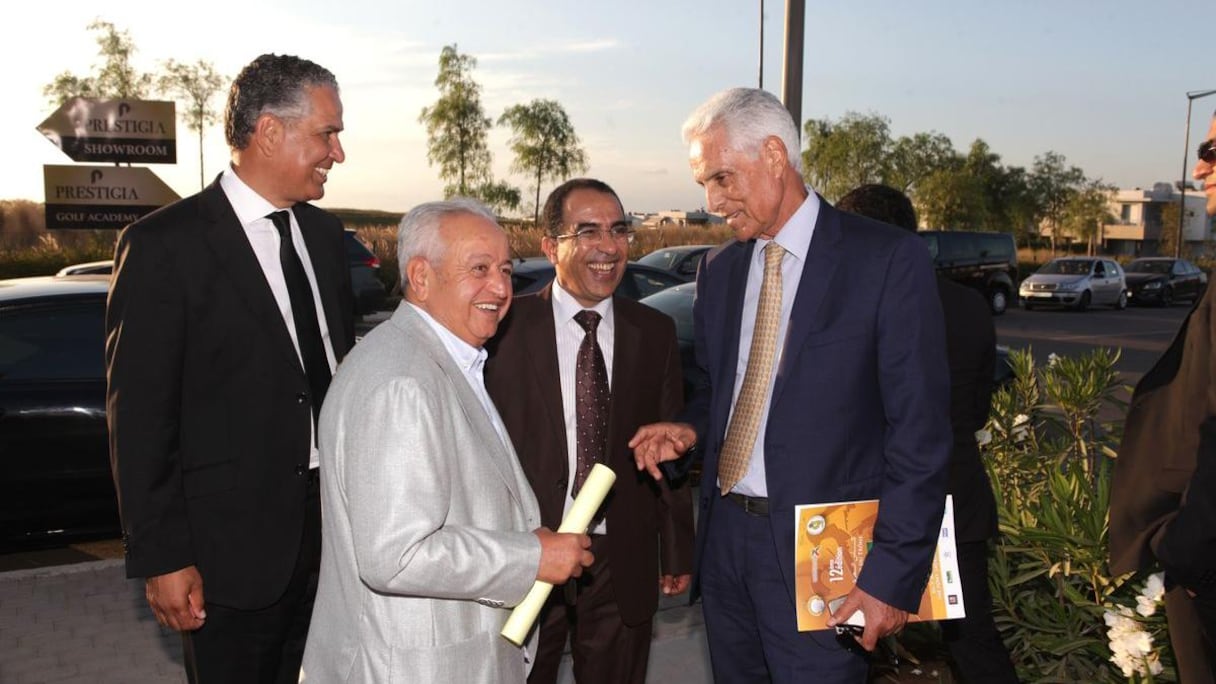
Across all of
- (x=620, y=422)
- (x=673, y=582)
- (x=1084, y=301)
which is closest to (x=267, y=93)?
(x=620, y=422)

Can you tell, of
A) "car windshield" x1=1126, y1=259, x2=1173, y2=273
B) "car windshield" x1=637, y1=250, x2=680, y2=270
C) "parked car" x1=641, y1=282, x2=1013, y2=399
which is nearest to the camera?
"parked car" x1=641, y1=282, x2=1013, y2=399

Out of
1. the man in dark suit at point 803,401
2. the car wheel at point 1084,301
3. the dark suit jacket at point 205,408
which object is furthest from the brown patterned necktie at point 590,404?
the car wheel at point 1084,301

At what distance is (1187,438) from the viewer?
2.32m

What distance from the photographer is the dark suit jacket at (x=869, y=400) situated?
2.50 metres

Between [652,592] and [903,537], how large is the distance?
3.86ft

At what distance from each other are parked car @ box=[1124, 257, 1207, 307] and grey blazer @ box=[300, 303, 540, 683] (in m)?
34.0

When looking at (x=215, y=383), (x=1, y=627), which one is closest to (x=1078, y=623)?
(x=215, y=383)

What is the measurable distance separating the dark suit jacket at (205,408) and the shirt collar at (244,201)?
0.03m

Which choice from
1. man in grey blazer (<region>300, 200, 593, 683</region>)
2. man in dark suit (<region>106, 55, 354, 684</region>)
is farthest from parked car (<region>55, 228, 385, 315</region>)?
man in grey blazer (<region>300, 200, 593, 683</region>)

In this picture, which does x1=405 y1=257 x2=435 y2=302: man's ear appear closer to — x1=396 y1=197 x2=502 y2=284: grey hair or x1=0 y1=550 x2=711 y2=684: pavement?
x1=396 y1=197 x2=502 y2=284: grey hair

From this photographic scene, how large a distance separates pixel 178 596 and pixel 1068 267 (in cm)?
3115

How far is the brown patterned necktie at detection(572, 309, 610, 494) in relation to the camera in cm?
335

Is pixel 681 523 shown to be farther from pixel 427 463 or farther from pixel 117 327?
pixel 117 327

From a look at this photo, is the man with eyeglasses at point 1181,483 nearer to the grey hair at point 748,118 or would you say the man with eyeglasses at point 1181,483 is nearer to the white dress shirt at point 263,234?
the grey hair at point 748,118
